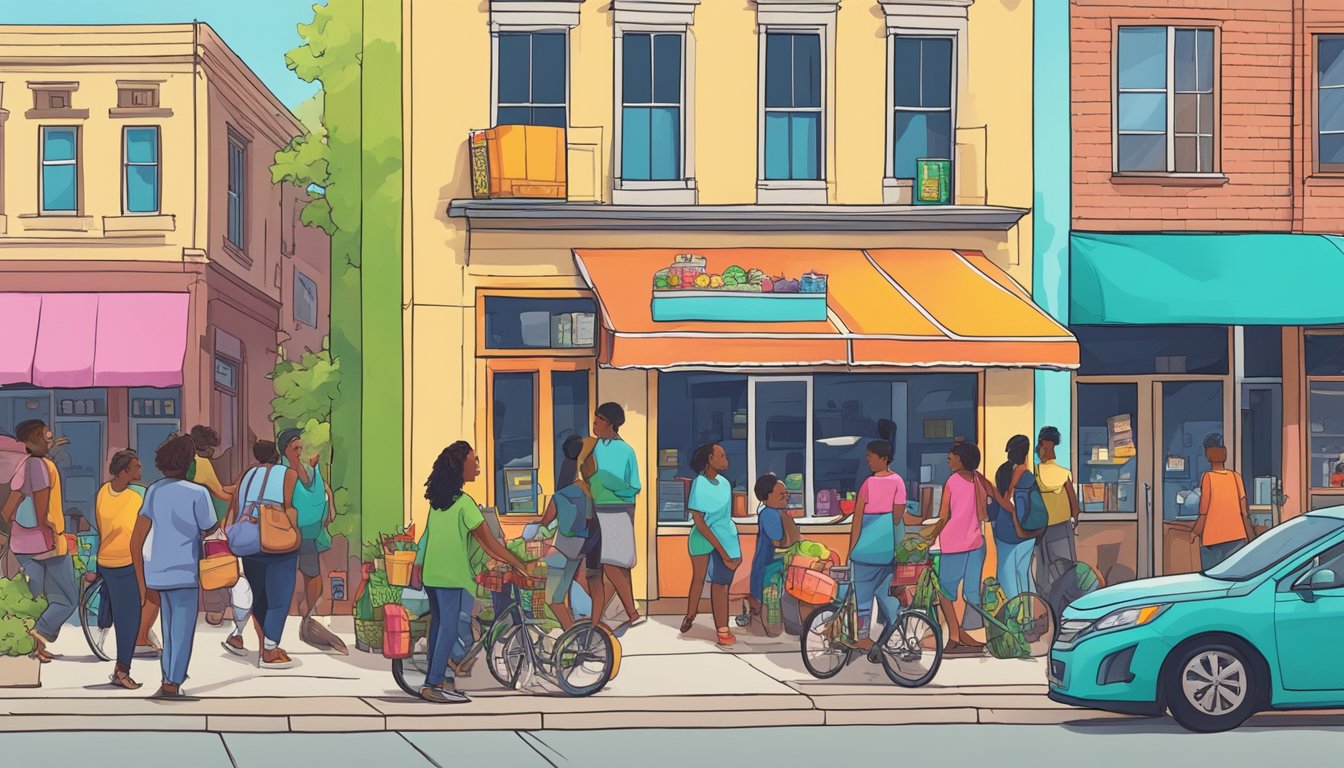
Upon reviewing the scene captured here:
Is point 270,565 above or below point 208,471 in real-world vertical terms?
below

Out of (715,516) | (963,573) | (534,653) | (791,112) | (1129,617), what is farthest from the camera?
(791,112)

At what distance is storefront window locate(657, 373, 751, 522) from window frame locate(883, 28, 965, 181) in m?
2.99

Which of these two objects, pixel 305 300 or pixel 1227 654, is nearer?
pixel 1227 654

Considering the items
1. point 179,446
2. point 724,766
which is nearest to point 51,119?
point 179,446

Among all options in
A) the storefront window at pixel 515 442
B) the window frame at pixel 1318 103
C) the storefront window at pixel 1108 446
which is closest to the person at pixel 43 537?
the storefront window at pixel 515 442

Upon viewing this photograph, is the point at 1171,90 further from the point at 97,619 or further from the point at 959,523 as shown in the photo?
the point at 97,619

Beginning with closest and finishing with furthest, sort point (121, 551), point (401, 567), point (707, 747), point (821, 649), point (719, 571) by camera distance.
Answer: point (707, 747) < point (121, 551) < point (401, 567) < point (821, 649) < point (719, 571)

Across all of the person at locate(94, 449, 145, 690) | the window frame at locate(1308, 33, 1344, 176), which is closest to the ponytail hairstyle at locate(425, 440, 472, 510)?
the person at locate(94, 449, 145, 690)

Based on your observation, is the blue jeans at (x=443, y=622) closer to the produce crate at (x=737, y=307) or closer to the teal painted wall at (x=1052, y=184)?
the produce crate at (x=737, y=307)

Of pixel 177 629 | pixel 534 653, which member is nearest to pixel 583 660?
pixel 534 653

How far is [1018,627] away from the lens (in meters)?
15.3

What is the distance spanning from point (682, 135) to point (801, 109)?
1379 millimetres

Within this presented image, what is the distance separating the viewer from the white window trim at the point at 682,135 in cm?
1984

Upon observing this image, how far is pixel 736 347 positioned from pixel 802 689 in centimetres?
510
